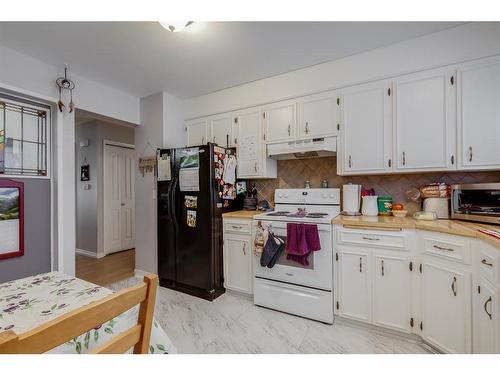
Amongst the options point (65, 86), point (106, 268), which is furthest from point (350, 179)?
point (106, 268)

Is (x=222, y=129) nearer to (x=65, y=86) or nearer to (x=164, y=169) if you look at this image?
(x=164, y=169)

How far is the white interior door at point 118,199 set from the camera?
420 centimetres

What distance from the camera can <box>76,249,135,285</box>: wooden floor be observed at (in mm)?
3130

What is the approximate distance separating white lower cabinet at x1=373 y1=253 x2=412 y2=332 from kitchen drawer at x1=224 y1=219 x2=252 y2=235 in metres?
1.18

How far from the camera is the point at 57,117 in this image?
2129 mm

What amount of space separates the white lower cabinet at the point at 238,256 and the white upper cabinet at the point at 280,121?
995 mm

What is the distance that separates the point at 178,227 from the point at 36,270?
1223 millimetres

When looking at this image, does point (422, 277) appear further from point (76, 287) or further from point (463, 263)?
point (76, 287)

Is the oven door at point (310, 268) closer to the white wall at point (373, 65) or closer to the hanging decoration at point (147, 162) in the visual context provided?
the white wall at point (373, 65)

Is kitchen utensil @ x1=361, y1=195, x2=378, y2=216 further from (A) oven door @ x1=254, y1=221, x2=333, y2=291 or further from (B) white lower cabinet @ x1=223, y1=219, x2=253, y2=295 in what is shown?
(B) white lower cabinet @ x1=223, y1=219, x2=253, y2=295

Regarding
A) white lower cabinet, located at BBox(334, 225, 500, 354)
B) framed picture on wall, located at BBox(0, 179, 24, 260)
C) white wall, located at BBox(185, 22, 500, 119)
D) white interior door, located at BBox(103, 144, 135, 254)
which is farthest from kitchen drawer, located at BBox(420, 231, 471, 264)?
white interior door, located at BBox(103, 144, 135, 254)

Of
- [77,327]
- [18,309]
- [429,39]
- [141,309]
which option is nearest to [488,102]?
[429,39]

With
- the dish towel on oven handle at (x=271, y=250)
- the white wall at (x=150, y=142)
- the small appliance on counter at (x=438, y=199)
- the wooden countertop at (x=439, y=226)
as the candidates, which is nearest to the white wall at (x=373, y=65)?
the white wall at (x=150, y=142)

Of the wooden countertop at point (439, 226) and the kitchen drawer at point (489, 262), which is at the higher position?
the wooden countertop at point (439, 226)
